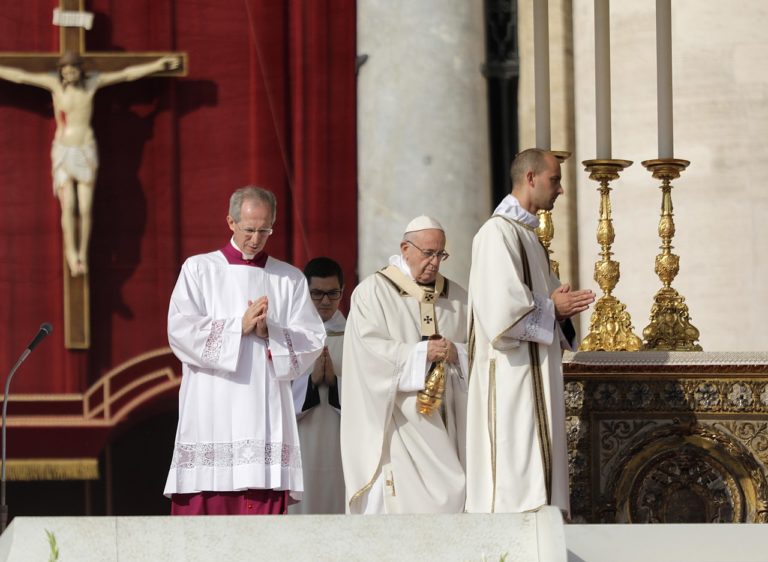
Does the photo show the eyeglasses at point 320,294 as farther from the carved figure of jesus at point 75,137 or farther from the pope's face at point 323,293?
the carved figure of jesus at point 75,137

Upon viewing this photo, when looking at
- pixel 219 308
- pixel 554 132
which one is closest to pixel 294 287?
pixel 219 308

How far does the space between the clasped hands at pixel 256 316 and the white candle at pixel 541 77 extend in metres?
1.37

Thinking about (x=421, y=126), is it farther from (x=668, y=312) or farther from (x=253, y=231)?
(x=253, y=231)

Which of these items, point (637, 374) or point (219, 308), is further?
point (637, 374)

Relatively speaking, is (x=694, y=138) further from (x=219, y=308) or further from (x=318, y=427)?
(x=219, y=308)

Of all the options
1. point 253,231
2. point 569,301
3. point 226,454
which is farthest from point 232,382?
point 569,301

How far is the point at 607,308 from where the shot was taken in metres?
7.81

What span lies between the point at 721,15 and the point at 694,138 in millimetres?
617

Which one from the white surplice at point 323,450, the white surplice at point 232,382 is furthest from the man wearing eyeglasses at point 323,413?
the white surplice at point 232,382

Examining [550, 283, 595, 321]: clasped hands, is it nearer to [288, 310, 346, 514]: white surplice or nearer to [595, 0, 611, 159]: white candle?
[595, 0, 611, 159]: white candle

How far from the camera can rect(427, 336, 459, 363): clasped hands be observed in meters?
7.07

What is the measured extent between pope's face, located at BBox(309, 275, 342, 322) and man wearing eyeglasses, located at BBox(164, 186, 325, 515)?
962 mm

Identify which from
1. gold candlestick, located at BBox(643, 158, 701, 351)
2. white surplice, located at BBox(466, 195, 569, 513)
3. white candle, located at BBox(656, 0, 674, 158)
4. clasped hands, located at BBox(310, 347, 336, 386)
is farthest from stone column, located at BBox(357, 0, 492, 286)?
white surplice, located at BBox(466, 195, 569, 513)

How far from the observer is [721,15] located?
929 centimetres
